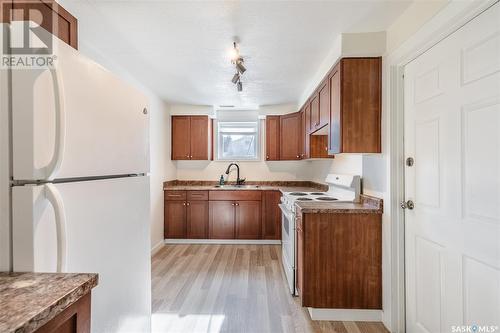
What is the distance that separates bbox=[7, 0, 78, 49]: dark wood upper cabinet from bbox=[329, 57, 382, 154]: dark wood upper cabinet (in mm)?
1858

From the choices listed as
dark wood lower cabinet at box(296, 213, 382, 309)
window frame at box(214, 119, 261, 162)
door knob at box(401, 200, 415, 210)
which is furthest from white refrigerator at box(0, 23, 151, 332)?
window frame at box(214, 119, 261, 162)

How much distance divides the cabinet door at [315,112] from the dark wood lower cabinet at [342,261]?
49.6 inches

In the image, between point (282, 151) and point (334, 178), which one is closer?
point (334, 178)

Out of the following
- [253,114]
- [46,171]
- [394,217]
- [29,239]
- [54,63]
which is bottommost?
[394,217]

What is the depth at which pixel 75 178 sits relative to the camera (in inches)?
36.4

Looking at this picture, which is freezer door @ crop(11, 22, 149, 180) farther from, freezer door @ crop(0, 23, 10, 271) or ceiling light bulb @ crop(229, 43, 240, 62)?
ceiling light bulb @ crop(229, 43, 240, 62)

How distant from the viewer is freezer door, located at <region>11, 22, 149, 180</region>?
30.5 inches

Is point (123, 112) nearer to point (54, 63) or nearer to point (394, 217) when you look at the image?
point (54, 63)

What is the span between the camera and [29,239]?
2.52 feet

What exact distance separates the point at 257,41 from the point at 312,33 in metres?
0.46

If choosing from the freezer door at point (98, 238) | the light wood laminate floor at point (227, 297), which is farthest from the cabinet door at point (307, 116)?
the freezer door at point (98, 238)

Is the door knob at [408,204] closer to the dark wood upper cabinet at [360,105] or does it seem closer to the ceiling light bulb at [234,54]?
the dark wood upper cabinet at [360,105]

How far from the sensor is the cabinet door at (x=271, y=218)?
13.1 ft

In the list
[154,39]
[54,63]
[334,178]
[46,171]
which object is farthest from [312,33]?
[46,171]
